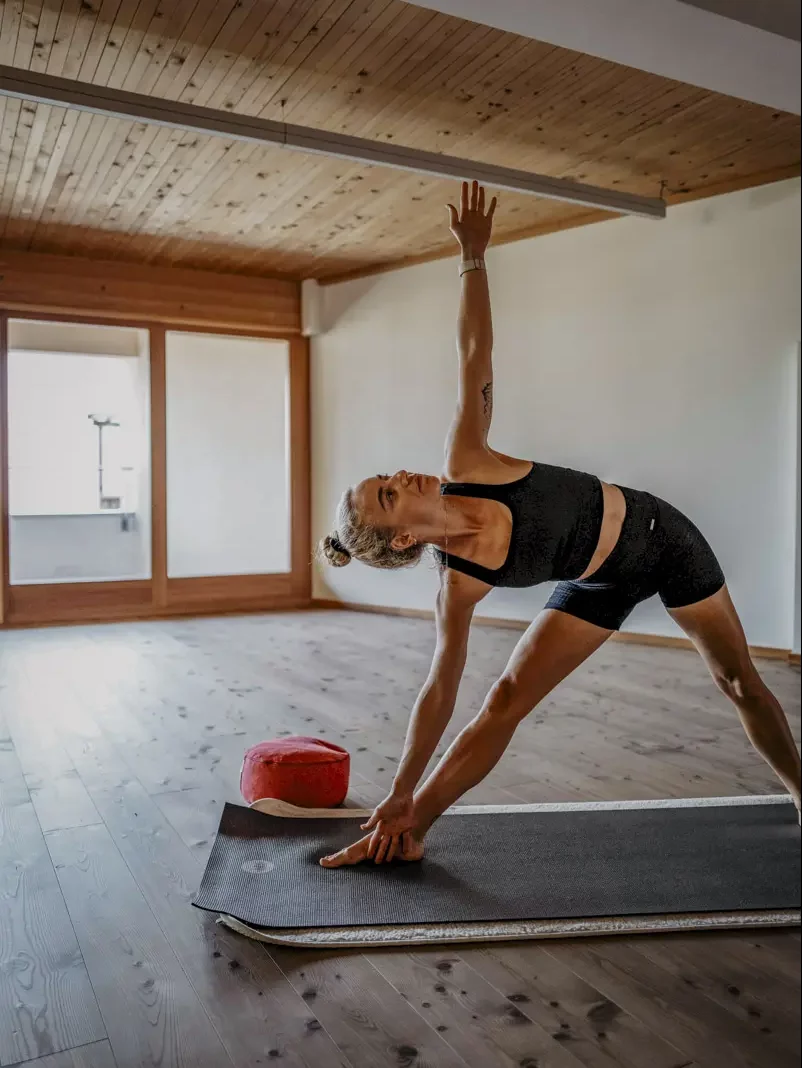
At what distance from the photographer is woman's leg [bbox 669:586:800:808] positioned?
1842mm

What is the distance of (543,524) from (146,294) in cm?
523

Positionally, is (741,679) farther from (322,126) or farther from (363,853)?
(322,126)

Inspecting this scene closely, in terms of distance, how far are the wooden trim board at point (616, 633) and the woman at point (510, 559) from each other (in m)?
1.92

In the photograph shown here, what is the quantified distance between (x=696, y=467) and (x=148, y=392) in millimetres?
3819

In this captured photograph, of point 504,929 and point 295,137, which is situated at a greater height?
point 295,137

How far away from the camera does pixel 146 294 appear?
6320 mm

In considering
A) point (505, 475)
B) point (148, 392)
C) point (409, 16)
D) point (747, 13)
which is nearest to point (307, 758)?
point (505, 475)

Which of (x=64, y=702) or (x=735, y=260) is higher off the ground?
(x=735, y=260)

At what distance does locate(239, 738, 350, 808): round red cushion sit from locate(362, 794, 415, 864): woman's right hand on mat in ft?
1.29

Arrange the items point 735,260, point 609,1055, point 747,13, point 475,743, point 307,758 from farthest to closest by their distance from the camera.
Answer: point 735,260 < point 747,13 < point 307,758 < point 475,743 < point 609,1055

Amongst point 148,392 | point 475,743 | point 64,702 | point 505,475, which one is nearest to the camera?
point 505,475

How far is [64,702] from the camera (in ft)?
12.8

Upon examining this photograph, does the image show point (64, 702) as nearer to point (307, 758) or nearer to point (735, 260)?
point (307, 758)

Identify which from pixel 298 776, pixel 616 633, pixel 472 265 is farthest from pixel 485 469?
pixel 616 633
